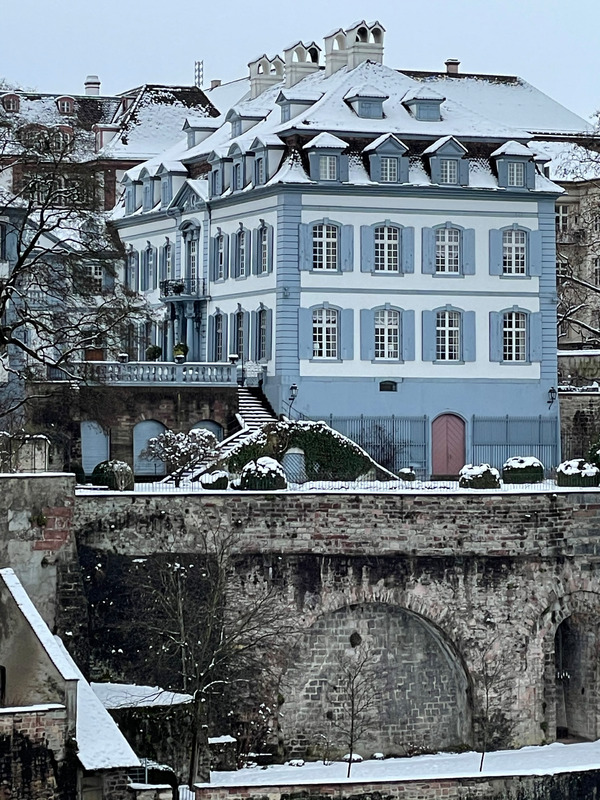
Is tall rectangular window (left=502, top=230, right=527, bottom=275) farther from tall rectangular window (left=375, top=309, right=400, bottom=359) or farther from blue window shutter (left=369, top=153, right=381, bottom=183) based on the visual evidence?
blue window shutter (left=369, top=153, right=381, bottom=183)

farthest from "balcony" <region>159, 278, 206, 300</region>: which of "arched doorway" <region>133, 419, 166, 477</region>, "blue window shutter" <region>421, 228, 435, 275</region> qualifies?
"arched doorway" <region>133, 419, 166, 477</region>

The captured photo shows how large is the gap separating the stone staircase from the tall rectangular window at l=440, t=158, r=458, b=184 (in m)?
7.91

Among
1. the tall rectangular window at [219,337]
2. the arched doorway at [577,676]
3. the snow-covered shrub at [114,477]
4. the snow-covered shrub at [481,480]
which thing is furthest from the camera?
the tall rectangular window at [219,337]

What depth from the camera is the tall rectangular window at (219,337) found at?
57.4 m

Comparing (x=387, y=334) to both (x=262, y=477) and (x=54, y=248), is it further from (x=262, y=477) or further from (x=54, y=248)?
(x=262, y=477)

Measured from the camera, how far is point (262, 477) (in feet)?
123

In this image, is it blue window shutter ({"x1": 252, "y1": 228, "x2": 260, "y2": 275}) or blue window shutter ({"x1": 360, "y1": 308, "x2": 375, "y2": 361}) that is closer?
blue window shutter ({"x1": 360, "y1": 308, "x2": 375, "y2": 361})

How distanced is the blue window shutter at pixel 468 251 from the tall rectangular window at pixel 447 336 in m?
1.23

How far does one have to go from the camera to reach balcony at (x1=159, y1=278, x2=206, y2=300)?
5872 centimetres

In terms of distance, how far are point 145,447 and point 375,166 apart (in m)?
9.95

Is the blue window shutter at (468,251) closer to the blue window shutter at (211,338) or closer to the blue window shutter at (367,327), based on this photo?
the blue window shutter at (367,327)

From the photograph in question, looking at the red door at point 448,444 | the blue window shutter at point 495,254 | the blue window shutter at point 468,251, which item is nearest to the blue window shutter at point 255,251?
the blue window shutter at point 468,251

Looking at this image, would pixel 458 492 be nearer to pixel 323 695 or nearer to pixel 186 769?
pixel 323 695

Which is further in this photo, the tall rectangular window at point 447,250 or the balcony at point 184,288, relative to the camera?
the balcony at point 184,288
